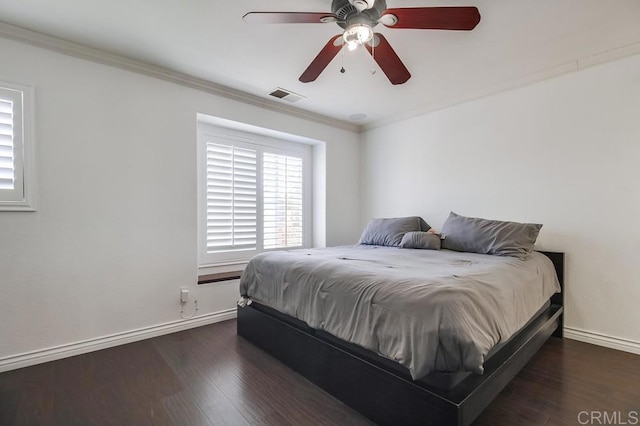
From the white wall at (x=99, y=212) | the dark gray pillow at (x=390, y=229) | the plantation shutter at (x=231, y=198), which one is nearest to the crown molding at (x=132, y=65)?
the white wall at (x=99, y=212)

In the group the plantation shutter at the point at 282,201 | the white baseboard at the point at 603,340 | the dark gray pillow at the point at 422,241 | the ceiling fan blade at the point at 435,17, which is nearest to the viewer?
the ceiling fan blade at the point at 435,17

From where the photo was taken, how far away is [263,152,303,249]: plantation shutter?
3.88m

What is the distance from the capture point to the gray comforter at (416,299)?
131cm

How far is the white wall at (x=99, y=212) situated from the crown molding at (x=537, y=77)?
2.45m

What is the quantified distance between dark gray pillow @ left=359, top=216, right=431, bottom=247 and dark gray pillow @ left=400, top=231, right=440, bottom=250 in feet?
0.50

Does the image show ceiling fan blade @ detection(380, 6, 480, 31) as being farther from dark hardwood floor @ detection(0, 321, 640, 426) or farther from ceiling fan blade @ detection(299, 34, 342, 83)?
dark hardwood floor @ detection(0, 321, 640, 426)

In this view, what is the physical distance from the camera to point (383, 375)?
1524 mm

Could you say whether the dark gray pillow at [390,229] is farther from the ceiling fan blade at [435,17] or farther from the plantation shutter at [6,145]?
the plantation shutter at [6,145]

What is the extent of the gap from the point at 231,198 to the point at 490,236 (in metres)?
2.71

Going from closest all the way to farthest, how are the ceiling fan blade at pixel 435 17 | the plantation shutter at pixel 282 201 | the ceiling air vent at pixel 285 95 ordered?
1. the ceiling fan blade at pixel 435 17
2. the ceiling air vent at pixel 285 95
3. the plantation shutter at pixel 282 201

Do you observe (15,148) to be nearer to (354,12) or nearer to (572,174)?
(354,12)

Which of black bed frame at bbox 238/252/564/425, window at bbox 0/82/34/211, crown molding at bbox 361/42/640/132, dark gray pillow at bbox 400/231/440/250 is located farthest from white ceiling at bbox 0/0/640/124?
black bed frame at bbox 238/252/564/425

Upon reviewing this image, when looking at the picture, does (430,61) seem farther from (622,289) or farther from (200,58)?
(622,289)

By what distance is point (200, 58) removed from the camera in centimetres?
262
